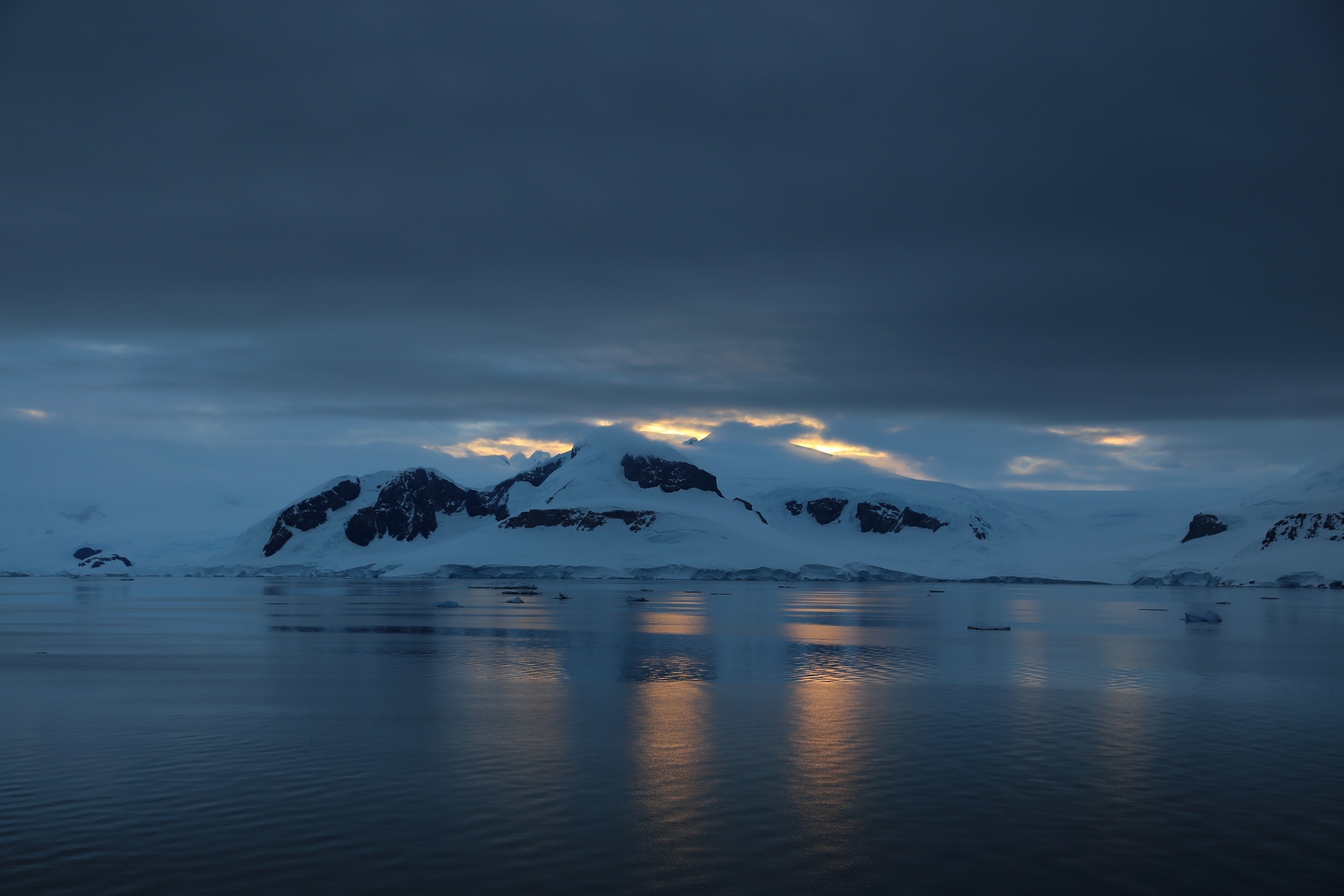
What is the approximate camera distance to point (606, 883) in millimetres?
14617

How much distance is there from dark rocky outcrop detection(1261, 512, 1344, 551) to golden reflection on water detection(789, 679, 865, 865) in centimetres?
16663

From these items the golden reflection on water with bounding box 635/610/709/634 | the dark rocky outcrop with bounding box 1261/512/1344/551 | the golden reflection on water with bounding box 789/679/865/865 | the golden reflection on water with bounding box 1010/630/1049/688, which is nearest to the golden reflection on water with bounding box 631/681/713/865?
the golden reflection on water with bounding box 789/679/865/865

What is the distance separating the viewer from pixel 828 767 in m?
22.5

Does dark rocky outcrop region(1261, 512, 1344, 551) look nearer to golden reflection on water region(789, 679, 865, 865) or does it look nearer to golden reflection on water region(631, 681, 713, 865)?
golden reflection on water region(789, 679, 865, 865)

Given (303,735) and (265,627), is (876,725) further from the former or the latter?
(265,627)

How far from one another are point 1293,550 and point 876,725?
172 meters

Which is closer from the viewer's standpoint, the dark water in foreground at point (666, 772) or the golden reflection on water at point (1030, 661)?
the dark water in foreground at point (666, 772)

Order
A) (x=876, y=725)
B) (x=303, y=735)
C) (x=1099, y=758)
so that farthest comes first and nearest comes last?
(x=876, y=725) → (x=303, y=735) → (x=1099, y=758)

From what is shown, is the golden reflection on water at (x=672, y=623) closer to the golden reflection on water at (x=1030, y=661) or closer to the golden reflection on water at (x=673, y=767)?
the golden reflection on water at (x=1030, y=661)

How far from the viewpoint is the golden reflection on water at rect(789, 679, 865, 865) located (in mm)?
17125

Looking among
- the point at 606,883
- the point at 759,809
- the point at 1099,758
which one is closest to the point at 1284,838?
the point at 1099,758

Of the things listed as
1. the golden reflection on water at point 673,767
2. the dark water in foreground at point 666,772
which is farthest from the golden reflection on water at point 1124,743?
the golden reflection on water at point 673,767

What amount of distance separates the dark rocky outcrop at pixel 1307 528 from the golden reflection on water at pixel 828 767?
16663 centimetres

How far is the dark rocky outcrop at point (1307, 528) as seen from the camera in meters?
168
